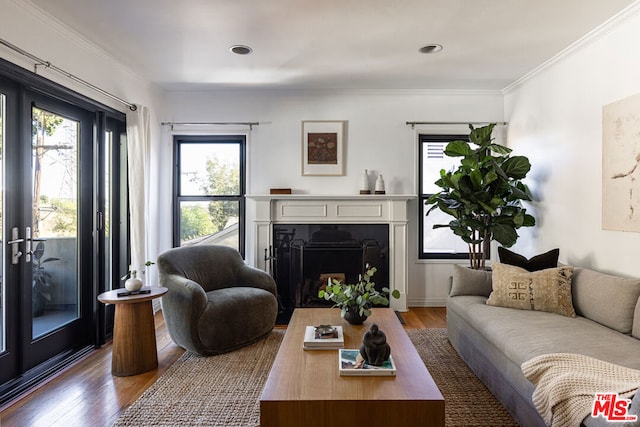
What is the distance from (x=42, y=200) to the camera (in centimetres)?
274

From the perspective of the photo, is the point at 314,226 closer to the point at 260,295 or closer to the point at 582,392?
the point at 260,295

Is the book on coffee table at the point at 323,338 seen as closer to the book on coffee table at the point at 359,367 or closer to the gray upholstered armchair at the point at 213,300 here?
the book on coffee table at the point at 359,367

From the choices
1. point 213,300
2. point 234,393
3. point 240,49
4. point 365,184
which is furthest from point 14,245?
point 365,184

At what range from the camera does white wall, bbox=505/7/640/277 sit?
2.64m

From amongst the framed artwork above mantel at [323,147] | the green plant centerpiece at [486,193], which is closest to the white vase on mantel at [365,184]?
the framed artwork above mantel at [323,147]

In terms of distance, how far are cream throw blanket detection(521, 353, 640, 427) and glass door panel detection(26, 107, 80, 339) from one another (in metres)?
3.16

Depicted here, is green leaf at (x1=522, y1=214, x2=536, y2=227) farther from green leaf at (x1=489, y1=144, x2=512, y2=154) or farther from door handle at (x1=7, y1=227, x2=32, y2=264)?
door handle at (x1=7, y1=227, x2=32, y2=264)

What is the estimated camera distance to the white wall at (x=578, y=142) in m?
2.64

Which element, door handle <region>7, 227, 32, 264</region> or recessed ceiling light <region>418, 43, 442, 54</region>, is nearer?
door handle <region>7, 227, 32, 264</region>

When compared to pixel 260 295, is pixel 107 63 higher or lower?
higher

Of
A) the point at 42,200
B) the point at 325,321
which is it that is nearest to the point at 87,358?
the point at 42,200

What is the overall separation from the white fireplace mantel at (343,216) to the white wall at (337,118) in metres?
0.23

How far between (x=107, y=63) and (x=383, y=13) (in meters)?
2.46

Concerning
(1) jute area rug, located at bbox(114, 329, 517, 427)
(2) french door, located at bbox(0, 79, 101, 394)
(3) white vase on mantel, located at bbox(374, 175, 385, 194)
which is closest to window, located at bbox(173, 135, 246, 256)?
(2) french door, located at bbox(0, 79, 101, 394)
